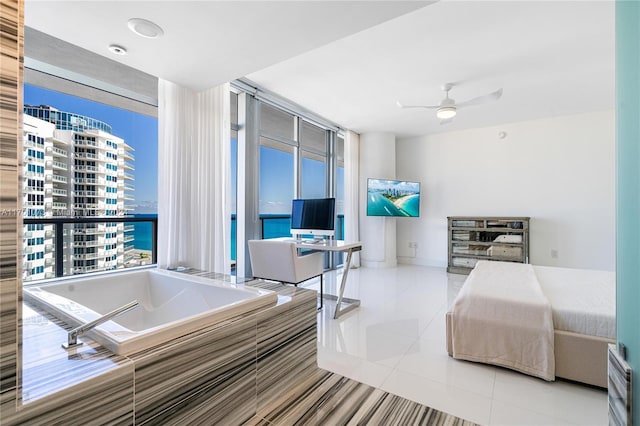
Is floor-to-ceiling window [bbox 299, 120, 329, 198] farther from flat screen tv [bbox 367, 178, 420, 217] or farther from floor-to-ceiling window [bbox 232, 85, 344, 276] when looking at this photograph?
flat screen tv [bbox 367, 178, 420, 217]

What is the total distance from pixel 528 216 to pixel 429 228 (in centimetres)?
162

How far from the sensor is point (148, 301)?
7.75 feet

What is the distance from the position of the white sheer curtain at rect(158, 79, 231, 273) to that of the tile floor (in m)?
1.41

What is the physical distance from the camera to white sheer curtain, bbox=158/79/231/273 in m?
2.63

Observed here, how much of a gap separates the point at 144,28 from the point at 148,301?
200 cm

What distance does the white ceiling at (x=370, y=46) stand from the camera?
179 cm

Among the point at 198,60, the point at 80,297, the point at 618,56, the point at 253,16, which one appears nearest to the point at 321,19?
the point at 253,16

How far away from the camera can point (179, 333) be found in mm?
1300

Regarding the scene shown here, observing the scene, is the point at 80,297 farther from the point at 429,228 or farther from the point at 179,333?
the point at 429,228

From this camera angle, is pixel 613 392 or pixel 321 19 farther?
pixel 321 19

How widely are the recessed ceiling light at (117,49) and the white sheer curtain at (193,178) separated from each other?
1.50 feet

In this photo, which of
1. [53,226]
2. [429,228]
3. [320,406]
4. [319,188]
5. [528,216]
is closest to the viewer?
[320,406]

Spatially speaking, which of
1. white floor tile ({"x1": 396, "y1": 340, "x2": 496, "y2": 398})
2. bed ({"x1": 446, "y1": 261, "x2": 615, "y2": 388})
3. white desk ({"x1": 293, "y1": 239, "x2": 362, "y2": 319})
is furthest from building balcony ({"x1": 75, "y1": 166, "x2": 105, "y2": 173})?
bed ({"x1": 446, "y1": 261, "x2": 615, "y2": 388})

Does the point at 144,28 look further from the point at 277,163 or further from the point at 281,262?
the point at 277,163
